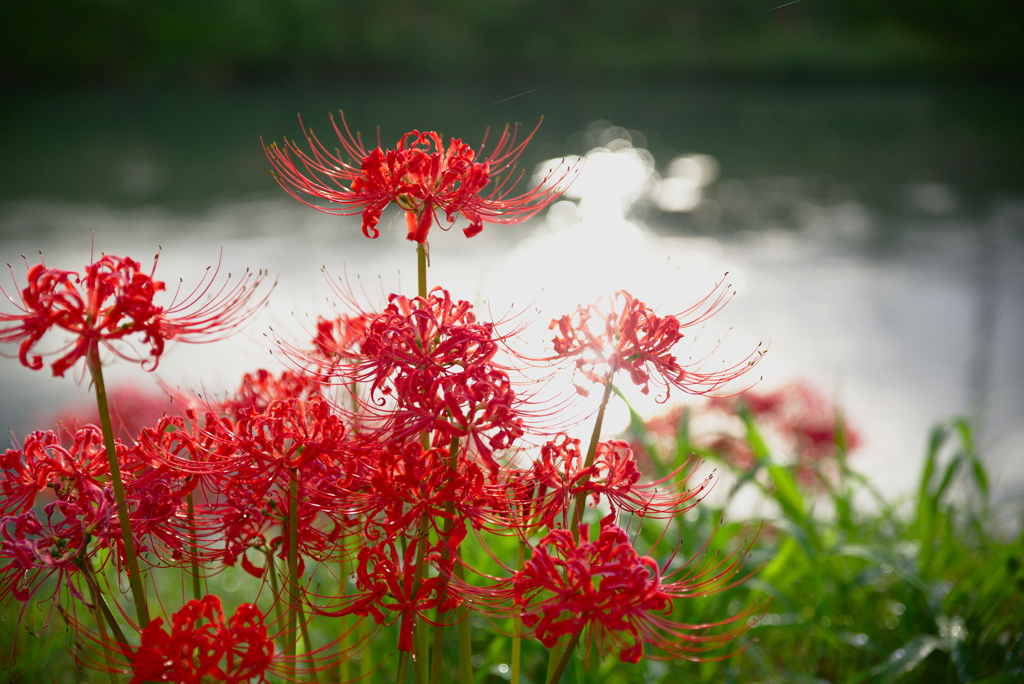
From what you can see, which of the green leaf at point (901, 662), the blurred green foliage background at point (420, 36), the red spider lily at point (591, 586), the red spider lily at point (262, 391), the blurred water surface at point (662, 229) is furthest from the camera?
the blurred green foliage background at point (420, 36)

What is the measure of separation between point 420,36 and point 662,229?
5732 mm

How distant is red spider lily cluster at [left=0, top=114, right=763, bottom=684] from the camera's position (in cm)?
64

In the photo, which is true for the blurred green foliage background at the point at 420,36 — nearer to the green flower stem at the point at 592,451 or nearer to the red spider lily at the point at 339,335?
the red spider lily at the point at 339,335

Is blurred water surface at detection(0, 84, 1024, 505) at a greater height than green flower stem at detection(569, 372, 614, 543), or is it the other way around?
blurred water surface at detection(0, 84, 1024, 505)

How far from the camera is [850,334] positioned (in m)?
3.67

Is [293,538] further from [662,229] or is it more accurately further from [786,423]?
[662,229]

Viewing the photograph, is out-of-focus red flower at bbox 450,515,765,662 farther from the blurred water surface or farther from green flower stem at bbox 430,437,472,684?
the blurred water surface

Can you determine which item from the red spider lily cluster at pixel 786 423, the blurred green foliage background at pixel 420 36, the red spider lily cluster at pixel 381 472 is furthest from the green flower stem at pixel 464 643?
the blurred green foliage background at pixel 420 36

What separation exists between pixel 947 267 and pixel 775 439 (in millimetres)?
3012

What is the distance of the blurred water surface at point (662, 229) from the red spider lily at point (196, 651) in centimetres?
37

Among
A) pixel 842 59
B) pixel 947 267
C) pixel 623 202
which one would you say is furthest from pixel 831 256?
pixel 842 59

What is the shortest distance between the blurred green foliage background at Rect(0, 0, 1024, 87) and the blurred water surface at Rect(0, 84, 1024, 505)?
15.6 inches

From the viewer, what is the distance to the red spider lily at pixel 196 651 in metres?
0.65

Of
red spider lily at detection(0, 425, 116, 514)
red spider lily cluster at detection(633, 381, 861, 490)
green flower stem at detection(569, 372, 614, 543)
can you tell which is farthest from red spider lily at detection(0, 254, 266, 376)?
red spider lily cluster at detection(633, 381, 861, 490)
